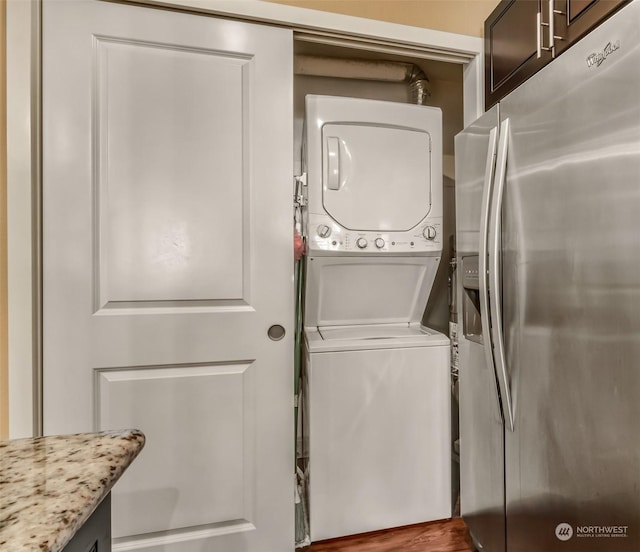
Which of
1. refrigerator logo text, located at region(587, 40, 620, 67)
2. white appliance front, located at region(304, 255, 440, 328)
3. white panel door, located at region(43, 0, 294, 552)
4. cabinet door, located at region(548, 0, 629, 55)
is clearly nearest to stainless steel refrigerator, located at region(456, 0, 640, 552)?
refrigerator logo text, located at region(587, 40, 620, 67)

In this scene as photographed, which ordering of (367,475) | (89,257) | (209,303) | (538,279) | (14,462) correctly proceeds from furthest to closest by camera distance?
1. (367,475)
2. (209,303)
3. (89,257)
4. (538,279)
5. (14,462)

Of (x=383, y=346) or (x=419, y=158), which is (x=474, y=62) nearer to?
(x=419, y=158)

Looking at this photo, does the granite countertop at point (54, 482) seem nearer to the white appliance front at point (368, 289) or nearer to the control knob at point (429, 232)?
the white appliance front at point (368, 289)

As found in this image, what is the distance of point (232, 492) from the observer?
4.51ft

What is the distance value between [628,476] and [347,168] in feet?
4.39

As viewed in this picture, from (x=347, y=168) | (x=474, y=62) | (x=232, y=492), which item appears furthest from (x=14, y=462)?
(x=474, y=62)

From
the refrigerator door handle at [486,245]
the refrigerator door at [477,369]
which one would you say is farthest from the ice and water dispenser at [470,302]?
the refrigerator door handle at [486,245]

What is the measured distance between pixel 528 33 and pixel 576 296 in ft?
2.99

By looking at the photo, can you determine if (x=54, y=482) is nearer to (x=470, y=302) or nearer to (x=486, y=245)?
(x=486, y=245)

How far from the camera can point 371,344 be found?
5.15ft

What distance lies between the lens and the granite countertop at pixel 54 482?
0.35 m

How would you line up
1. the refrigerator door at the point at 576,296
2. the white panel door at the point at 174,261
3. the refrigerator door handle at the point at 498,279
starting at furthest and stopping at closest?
the white panel door at the point at 174,261 → the refrigerator door handle at the point at 498,279 → the refrigerator door at the point at 576,296

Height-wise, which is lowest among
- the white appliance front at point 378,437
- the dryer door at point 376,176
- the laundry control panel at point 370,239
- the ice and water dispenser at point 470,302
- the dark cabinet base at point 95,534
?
the white appliance front at point 378,437

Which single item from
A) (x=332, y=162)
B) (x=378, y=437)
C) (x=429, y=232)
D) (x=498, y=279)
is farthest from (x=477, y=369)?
(x=332, y=162)
